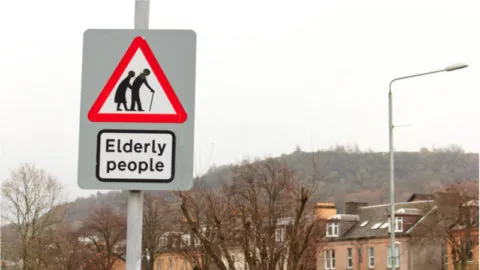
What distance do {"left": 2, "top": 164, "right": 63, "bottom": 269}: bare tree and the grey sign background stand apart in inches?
2084

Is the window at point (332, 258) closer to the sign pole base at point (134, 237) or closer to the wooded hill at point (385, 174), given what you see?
the wooded hill at point (385, 174)

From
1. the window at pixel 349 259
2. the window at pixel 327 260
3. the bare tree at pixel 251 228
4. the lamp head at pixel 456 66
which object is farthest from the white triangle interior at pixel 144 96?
the window at pixel 327 260

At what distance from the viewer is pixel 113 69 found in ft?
16.6

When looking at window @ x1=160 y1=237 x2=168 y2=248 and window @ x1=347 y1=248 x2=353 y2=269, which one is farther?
window @ x1=347 y1=248 x2=353 y2=269

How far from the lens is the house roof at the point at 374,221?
237ft

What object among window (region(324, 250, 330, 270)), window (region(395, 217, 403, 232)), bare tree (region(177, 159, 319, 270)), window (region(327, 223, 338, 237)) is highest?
bare tree (region(177, 159, 319, 270))

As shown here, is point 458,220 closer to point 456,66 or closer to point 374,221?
point 374,221

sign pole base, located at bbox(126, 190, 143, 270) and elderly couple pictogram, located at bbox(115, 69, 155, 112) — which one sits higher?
elderly couple pictogram, located at bbox(115, 69, 155, 112)

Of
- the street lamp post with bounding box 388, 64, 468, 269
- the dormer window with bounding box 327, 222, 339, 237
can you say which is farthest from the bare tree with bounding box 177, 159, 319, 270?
the dormer window with bounding box 327, 222, 339, 237

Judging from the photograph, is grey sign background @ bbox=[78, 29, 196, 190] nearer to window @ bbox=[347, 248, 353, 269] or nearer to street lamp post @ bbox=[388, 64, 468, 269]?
street lamp post @ bbox=[388, 64, 468, 269]

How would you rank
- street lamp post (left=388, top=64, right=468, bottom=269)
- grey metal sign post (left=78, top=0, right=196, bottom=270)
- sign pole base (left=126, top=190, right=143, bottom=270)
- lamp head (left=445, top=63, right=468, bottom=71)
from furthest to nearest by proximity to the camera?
street lamp post (left=388, top=64, right=468, bottom=269) → lamp head (left=445, top=63, right=468, bottom=71) → grey metal sign post (left=78, top=0, right=196, bottom=270) → sign pole base (left=126, top=190, right=143, bottom=270)

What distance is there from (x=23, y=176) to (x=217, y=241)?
4374 cm

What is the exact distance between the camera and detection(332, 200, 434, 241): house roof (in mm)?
72188

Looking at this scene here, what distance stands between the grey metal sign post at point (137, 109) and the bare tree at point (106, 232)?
69062 millimetres
